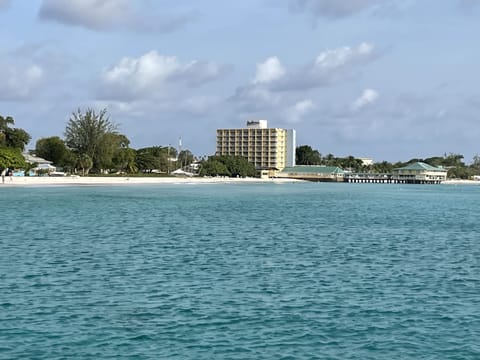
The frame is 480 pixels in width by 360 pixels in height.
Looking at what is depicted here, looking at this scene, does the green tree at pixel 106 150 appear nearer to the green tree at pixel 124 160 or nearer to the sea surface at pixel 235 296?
the green tree at pixel 124 160

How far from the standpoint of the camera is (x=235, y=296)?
64.3 ft

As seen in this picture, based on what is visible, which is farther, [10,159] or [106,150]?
[106,150]

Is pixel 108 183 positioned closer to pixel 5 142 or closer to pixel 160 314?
pixel 5 142

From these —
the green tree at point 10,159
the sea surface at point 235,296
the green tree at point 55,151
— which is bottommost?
the sea surface at point 235,296

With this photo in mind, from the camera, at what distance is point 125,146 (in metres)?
180

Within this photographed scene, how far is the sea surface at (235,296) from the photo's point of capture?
47.6 ft

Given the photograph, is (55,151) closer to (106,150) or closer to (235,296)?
(106,150)

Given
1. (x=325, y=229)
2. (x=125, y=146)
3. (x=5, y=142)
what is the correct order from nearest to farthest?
(x=325, y=229)
(x=5, y=142)
(x=125, y=146)

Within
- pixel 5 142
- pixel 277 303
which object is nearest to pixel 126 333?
pixel 277 303

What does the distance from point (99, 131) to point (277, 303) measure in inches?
5602

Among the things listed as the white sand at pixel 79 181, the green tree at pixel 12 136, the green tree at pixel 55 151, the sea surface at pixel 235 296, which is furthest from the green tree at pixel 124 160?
the sea surface at pixel 235 296

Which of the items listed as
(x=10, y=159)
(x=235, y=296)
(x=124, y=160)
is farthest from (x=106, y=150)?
(x=235, y=296)

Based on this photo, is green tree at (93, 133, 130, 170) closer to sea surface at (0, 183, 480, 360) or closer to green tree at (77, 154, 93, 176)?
green tree at (77, 154, 93, 176)

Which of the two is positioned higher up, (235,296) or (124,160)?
(124,160)
